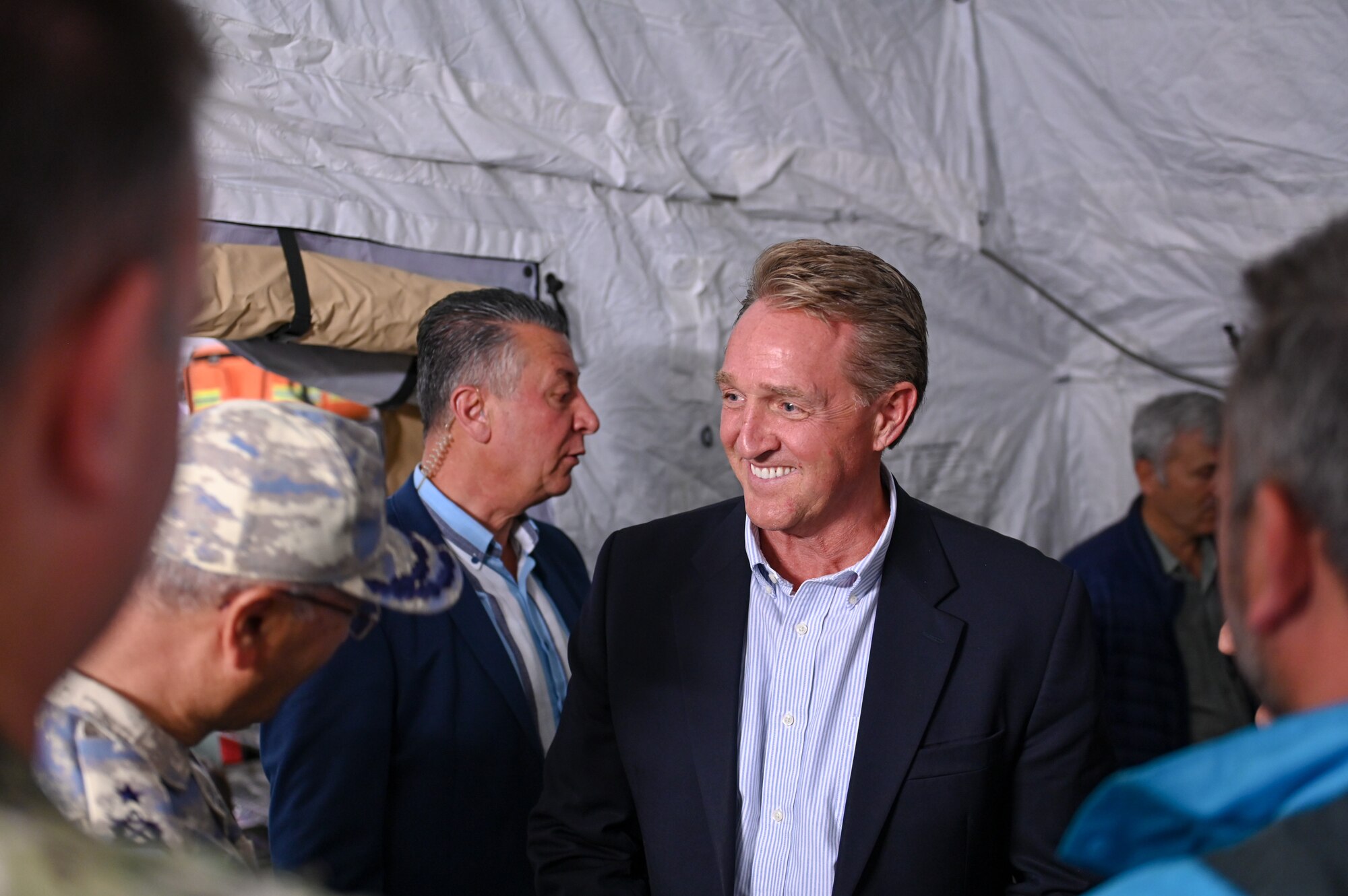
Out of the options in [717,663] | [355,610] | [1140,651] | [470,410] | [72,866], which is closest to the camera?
[72,866]

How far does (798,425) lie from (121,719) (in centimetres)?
105

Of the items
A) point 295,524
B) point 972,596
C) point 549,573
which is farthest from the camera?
point 549,573

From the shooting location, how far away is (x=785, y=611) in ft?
5.18

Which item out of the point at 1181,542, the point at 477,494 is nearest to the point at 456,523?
the point at 477,494

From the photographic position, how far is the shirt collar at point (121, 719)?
0.85 metres

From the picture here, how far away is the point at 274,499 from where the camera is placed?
2.84 ft

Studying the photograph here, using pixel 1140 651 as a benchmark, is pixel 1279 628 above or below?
above

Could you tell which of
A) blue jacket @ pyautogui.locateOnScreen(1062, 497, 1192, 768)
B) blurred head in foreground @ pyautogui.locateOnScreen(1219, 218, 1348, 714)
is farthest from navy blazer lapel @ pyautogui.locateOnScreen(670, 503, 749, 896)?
blue jacket @ pyautogui.locateOnScreen(1062, 497, 1192, 768)

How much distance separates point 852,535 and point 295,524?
985 millimetres

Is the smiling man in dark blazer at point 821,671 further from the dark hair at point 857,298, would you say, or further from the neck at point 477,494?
the neck at point 477,494

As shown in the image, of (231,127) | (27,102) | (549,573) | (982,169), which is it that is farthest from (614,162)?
(27,102)

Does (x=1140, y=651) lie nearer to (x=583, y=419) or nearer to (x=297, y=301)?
(x=583, y=419)

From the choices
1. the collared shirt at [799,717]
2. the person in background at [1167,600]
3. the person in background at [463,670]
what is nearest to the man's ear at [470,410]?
the person in background at [463,670]

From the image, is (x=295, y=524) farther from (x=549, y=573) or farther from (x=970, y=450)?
(x=970, y=450)
